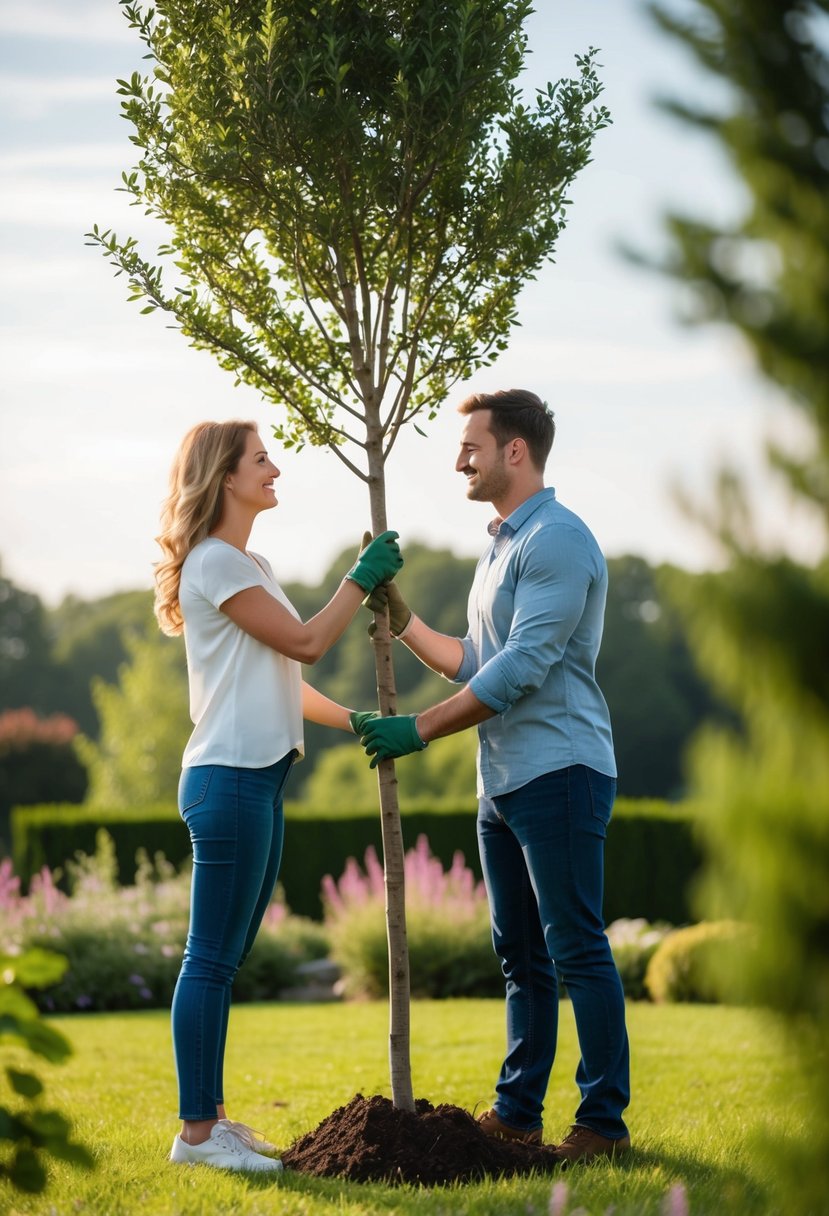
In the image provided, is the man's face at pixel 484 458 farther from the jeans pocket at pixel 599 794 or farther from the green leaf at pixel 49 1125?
the green leaf at pixel 49 1125

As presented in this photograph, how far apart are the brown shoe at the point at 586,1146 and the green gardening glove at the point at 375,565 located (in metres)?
1.85

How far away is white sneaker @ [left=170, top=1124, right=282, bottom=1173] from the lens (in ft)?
12.8

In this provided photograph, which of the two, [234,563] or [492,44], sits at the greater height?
[492,44]

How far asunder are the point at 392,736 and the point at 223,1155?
137 cm

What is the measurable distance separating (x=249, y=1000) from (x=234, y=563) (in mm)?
8409

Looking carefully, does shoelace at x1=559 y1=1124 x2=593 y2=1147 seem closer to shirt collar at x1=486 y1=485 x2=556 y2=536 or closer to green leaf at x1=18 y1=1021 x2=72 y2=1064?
shirt collar at x1=486 y1=485 x2=556 y2=536

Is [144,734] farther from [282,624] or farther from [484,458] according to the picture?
[282,624]

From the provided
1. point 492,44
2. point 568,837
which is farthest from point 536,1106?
point 492,44

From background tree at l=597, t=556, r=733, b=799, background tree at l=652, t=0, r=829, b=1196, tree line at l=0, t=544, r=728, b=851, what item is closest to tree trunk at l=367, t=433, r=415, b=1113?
background tree at l=652, t=0, r=829, b=1196

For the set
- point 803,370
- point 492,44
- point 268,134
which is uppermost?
point 492,44

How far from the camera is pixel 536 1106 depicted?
4.33m

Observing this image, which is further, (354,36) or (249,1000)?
(249,1000)

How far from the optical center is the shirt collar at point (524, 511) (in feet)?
14.2

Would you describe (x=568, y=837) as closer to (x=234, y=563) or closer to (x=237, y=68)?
(x=234, y=563)
